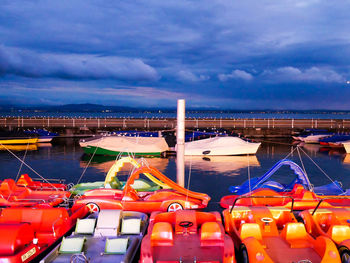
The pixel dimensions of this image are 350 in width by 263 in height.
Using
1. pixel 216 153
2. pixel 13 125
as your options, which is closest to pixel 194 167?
pixel 216 153

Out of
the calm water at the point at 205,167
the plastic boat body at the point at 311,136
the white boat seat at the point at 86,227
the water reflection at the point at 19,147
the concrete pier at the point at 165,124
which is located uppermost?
the concrete pier at the point at 165,124

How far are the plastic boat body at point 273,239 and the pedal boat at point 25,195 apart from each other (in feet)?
22.9

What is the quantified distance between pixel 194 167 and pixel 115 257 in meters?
16.5

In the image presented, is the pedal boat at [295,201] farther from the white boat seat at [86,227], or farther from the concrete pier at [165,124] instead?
the concrete pier at [165,124]

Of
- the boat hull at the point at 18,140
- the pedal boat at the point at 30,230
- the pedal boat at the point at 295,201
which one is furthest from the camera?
the boat hull at the point at 18,140

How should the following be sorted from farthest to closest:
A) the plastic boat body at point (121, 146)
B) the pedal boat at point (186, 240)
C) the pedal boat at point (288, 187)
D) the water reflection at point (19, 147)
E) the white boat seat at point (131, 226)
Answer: the water reflection at point (19, 147), the plastic boat body at point (121, 146), the pedal boat at point (288, 187), the white boat seat at point (131, 226), the pedal boat at point (186, 240)

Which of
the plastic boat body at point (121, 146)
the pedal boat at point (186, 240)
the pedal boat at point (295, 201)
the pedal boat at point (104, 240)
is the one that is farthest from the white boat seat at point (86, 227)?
the plastic boat body at point (121, 146)

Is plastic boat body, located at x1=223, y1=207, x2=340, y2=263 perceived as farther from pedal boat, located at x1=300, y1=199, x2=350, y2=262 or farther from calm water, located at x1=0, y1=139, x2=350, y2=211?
calm water, located at x1=0, y1=139, x2=350, y2=211

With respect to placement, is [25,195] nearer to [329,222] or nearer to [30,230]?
[30,230]

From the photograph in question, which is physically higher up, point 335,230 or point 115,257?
point 335,230

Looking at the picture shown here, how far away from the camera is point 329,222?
10.1m

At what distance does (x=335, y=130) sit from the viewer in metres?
45.7

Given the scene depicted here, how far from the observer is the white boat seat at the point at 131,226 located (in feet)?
31.6

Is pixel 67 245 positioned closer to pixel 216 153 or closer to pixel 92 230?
pixel 92 230
